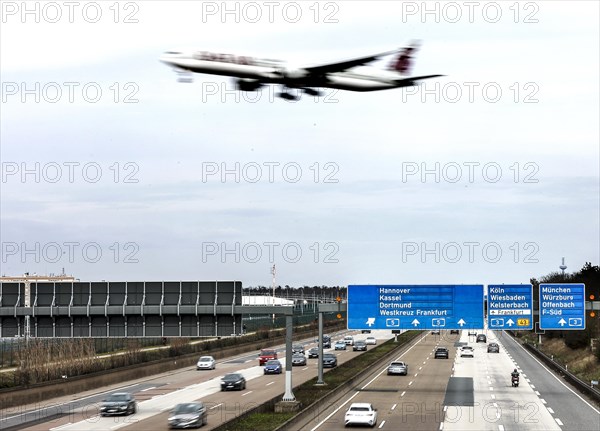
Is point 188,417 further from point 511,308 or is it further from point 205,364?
point 205,364

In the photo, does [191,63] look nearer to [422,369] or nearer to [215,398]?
[215,398]

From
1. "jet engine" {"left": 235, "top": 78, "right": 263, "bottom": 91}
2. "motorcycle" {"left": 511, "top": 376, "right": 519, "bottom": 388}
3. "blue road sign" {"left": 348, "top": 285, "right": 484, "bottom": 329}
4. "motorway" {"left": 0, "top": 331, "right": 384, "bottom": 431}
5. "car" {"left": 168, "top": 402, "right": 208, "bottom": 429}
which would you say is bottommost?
"motorway" {"left": 0, "top": 331, "right": 384, "bottom": 431}

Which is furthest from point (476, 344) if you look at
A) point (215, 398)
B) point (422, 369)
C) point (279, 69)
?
point (279, 69)

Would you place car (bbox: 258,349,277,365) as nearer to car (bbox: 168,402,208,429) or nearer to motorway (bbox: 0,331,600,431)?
motorway (bbox: 0,331,600,431)

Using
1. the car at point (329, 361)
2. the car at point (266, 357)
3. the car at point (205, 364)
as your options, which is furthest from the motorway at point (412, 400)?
the car at point (266, 357)

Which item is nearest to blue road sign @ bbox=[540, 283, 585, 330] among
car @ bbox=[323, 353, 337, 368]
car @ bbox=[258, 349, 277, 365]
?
car @ bbox=[323, 353, 337, 368]

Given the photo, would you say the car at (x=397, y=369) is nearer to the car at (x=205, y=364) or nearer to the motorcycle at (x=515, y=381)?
the motorcycle at (x=515, y=381)
